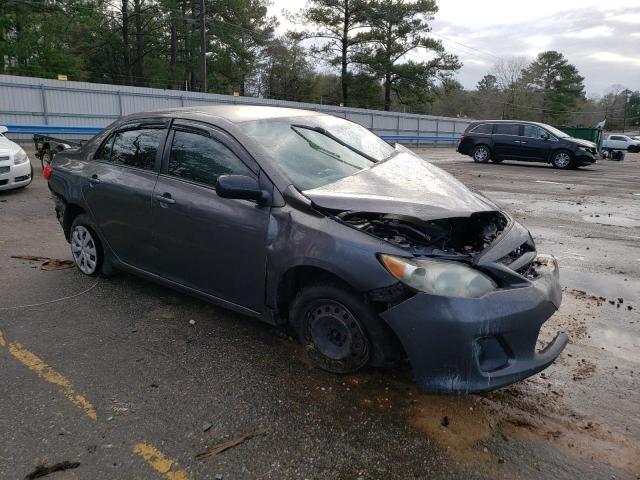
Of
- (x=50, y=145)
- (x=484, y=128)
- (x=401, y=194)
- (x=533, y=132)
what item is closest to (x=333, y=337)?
(x=401, y=194)

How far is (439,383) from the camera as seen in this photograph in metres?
2.55

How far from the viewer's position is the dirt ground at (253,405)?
2.36m

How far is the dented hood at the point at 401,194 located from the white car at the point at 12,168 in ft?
25.8

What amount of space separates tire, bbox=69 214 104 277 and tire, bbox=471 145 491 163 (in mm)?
17310

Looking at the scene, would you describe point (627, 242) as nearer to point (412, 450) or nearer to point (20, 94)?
point (412, 450)

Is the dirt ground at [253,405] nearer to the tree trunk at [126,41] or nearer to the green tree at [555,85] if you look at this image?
the tree trunk at [126,41]

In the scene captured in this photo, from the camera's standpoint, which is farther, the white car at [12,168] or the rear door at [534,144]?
the rear door at [534,144]

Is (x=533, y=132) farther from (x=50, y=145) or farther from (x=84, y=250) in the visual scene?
(x=84, y=250)

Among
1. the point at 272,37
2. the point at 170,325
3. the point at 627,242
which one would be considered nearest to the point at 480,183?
the point at 627,242

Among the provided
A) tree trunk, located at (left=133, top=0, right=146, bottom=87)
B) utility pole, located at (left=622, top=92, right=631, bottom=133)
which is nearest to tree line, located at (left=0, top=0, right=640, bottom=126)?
tree trunk, located at (left=133, top=0, right=146, bottom=87)

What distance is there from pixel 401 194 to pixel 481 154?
58.2 ft

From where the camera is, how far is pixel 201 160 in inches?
142

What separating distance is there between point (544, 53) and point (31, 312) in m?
80.1

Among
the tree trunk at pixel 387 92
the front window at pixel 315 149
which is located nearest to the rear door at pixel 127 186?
the front window at pixel 315 149
